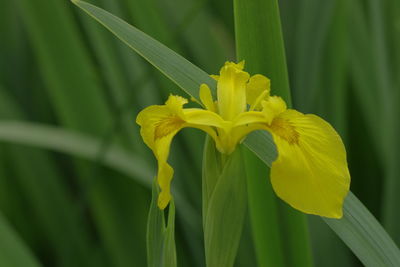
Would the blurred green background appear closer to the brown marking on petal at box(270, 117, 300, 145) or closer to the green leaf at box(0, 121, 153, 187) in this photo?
the green leaf at box(0, 121, 153, 187)

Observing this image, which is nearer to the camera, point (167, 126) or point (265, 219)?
point (167, 126)

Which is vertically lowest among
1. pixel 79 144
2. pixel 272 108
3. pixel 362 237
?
pixel 362 237

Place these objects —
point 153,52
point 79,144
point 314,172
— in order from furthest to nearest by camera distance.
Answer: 1. point 79,144
2. point 153,52
3. point 314,172

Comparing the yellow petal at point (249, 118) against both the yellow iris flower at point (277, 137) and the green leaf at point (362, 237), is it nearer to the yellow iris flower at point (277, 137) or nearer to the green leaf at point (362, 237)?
the yellow iris flower at point (277, 137)

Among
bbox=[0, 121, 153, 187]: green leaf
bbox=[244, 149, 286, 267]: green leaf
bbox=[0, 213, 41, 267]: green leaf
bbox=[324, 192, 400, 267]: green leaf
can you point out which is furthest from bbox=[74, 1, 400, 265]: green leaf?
bbox=[0, 121, 153, 187]: green leaf

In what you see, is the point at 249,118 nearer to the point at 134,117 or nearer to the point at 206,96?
the point at 206,96

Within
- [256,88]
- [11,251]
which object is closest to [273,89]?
[256,88]

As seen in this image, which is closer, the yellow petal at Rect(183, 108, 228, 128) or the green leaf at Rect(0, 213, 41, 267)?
the yellow petal at Rect(183, 108, 228, 128)
